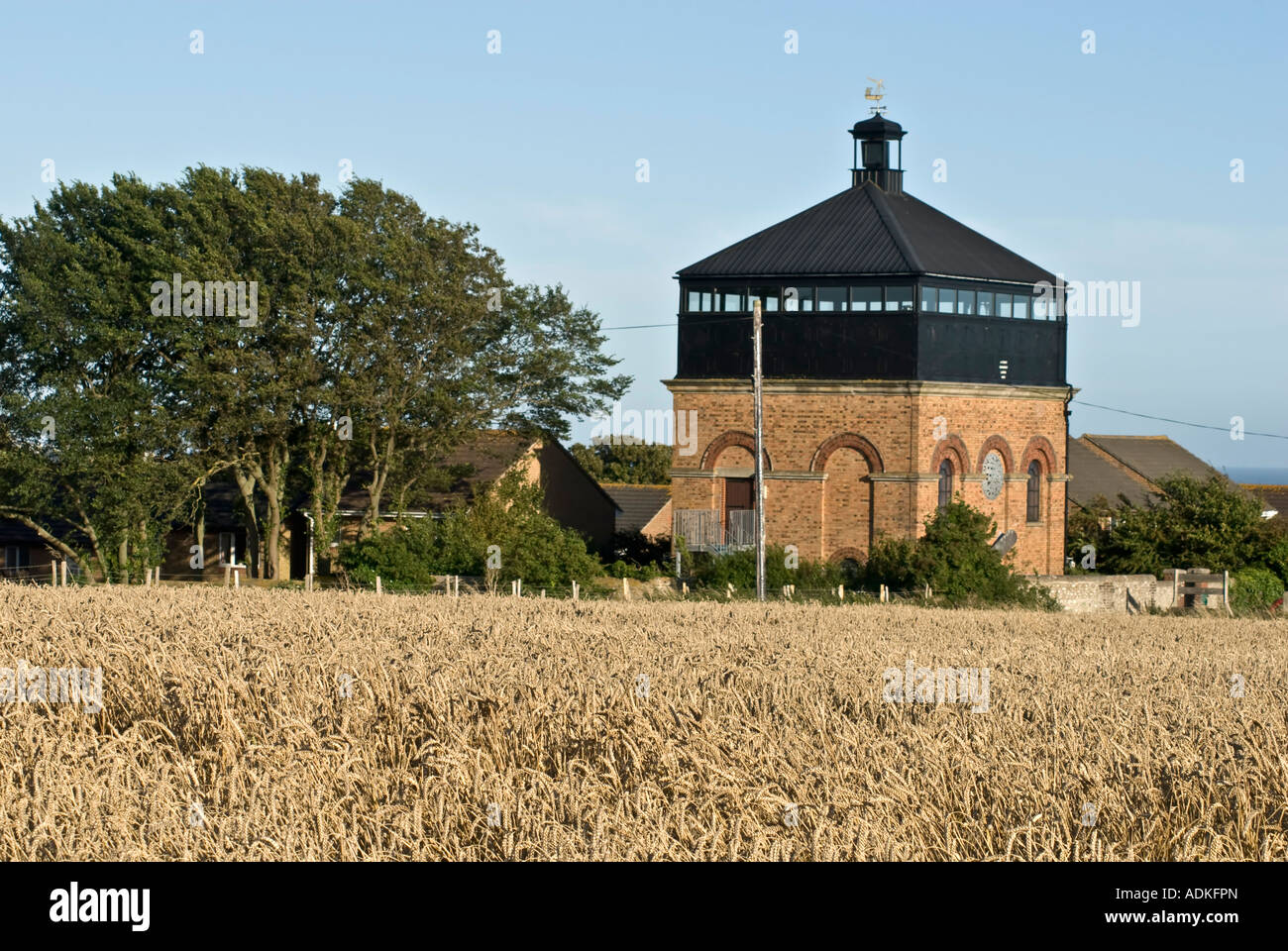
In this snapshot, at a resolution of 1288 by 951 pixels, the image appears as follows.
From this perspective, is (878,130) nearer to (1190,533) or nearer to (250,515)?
(1190,533)

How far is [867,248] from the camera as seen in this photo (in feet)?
135

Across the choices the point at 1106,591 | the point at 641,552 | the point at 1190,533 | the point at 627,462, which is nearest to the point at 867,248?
the point at 1106,591

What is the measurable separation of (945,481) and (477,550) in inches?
515

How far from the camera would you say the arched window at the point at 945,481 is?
133 feet

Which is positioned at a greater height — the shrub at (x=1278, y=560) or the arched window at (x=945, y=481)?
the arched window at (x=945, y=481)

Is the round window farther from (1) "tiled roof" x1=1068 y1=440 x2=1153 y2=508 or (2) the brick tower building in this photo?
(1) "tiled roof" x1=1068 y1=440 x2=1153 y2=508

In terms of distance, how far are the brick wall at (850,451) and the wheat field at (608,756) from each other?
25.6 metres

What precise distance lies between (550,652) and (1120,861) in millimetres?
7104

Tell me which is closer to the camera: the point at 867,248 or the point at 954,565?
the point at 954,565

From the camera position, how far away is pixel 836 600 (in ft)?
98.6

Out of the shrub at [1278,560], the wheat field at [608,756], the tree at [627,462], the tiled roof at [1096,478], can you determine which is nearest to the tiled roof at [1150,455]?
the tiled roof at [1096,478]

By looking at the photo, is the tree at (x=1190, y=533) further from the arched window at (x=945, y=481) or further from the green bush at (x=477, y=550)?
the green bush at (x=477, y=550)

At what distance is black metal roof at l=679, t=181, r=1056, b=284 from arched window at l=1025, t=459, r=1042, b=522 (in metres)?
5.56

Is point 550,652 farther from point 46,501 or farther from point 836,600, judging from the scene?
point 46,501
